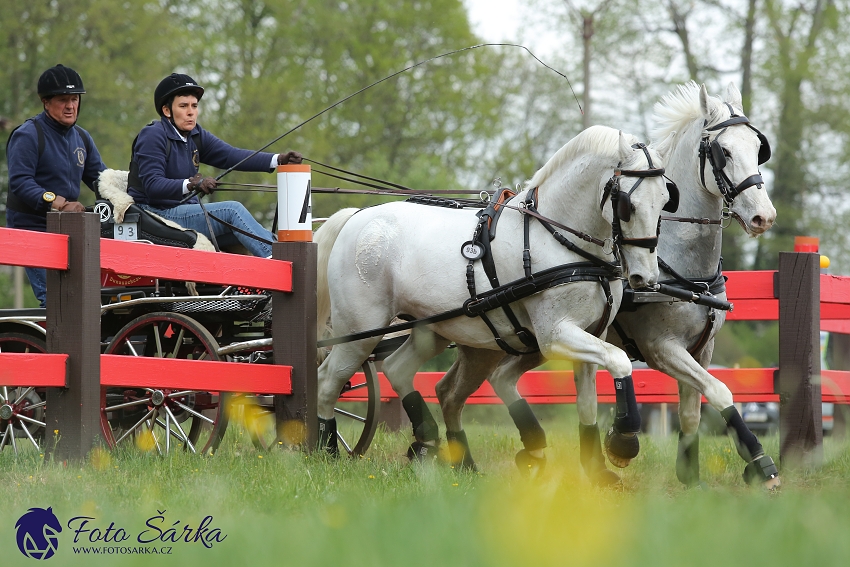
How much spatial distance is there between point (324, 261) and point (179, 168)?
44.9 inches

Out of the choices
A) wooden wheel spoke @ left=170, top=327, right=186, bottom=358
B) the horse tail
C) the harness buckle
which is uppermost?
the harness buckle

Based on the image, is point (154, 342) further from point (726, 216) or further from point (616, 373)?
point (726, 216)

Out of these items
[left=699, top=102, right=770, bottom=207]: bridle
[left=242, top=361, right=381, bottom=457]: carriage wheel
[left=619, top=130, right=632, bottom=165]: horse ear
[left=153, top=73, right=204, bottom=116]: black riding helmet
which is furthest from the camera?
[left=153, top=73, right=204, bottom=116]: black riding helmet

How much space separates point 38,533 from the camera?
3.56 meters

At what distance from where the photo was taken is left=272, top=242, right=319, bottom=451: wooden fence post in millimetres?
6309

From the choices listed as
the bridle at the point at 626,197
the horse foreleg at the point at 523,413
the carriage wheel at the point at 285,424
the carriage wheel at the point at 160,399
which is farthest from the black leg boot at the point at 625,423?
the carriage wheel at the point at 160,399

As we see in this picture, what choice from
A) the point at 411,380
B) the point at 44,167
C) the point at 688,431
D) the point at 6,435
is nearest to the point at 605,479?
the point at 688,431

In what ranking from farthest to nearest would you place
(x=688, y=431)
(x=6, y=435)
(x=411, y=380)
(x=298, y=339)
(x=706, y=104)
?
(x=411, y=380)
(x=298, y=339)
(x=6, y=435)
(x=688, y=431)
(x=706, y=104)

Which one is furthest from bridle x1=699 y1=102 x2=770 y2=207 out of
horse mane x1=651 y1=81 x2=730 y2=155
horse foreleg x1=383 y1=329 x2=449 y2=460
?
horse foreleg x1=383 y1=329 x2=449 y2=460

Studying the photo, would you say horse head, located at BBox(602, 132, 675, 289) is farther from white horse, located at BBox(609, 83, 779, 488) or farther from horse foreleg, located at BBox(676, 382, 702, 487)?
horse foreleg, located at BBox(676, 382, 702, 487)

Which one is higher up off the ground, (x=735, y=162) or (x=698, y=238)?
(x=735, y=162)

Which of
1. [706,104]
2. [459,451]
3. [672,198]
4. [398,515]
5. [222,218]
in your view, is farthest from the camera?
[222,218]

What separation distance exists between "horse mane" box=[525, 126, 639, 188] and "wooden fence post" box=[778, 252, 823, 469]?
1591 millimetres

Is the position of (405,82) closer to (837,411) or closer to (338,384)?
(837,411)
